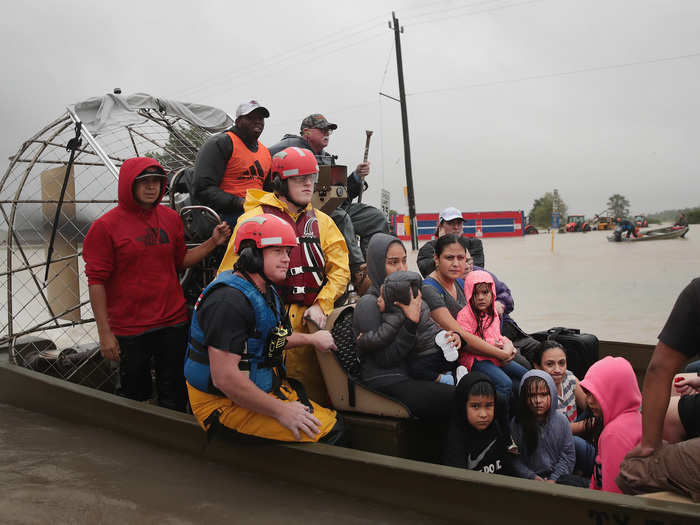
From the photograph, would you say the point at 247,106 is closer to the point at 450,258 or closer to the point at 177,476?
the point at 450,258

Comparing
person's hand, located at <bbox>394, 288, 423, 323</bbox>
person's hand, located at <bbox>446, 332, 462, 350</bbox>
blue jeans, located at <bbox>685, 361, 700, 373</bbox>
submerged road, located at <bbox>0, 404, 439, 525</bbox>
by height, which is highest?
person's hand, located at <bbox>394, 288, 423, 323</bbox>

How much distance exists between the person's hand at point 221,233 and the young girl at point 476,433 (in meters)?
1.81

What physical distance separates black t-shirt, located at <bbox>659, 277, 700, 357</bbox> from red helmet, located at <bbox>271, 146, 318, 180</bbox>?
6.67 feet

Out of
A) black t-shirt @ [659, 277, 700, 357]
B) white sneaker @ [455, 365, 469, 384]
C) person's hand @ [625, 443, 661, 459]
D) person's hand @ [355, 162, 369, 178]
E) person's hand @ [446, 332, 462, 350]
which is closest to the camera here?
black t-shirt @ [659, 277, 700, 357]

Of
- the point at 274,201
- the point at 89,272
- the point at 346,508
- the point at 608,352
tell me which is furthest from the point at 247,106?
the point at 608,352

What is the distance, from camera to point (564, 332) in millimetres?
4074

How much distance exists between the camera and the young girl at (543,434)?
265cm

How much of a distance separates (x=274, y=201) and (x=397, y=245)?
0.78 m

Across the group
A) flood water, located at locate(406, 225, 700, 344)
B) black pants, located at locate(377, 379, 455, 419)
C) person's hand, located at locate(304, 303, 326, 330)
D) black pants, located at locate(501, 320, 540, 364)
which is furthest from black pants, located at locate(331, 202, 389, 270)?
flood water, located at locate(406, 225, 700, 344)

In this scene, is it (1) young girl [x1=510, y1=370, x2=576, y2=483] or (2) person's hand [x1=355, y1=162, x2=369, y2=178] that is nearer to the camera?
(1) young girl [x1=510, y1=370, x2=576, y2=483]

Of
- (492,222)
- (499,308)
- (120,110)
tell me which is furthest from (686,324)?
(492,222)

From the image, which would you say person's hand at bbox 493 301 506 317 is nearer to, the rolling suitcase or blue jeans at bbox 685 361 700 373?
the rolling suitcase

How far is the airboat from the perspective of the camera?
1.99 metres

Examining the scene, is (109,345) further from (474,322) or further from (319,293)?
(474,322)
